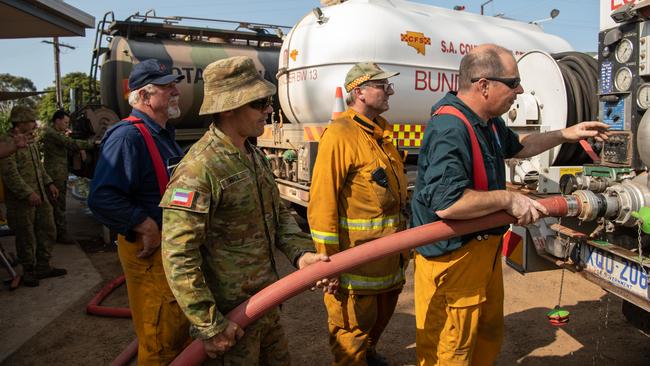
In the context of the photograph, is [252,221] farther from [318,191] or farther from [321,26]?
[321,26]

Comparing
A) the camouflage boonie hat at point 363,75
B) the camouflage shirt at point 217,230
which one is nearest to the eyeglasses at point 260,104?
the camouflage shirt at point 217,230

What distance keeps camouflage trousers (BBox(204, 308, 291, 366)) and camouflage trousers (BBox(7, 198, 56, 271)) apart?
4.18 meters

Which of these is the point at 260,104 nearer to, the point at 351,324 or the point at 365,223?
the point at 365,223

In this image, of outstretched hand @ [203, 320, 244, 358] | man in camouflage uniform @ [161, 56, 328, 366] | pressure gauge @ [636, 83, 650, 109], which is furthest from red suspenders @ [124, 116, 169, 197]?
pressure gauge @ [636, 83, 650, 109]

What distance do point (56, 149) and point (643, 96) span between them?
7.02m

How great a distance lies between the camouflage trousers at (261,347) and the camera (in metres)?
1.81

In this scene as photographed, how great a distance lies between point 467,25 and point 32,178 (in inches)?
217

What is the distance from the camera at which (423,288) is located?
230cm

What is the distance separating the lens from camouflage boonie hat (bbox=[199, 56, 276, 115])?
178 cm

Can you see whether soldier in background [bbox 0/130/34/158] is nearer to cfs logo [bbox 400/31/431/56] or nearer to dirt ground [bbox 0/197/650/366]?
dirt ground [bbox 0/197/650/366]

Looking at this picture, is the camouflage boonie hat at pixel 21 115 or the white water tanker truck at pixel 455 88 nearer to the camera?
the white water tanker truck at pixel 455 88

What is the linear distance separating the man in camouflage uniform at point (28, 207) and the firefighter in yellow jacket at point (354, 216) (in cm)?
379

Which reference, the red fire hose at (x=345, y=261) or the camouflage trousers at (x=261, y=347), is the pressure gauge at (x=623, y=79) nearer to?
the red fire hose at (x=345, y=261)

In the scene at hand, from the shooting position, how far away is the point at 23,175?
522 cm
